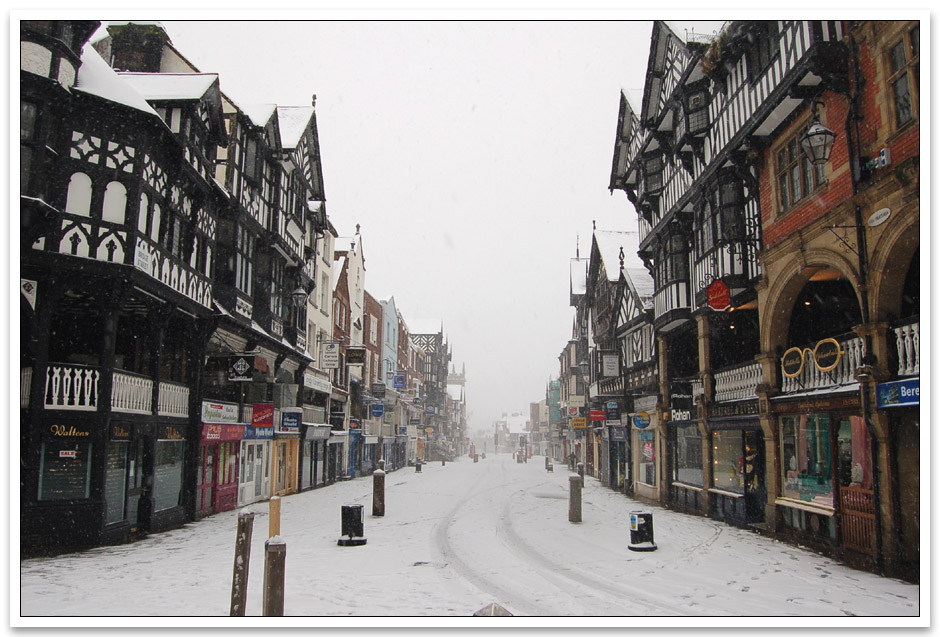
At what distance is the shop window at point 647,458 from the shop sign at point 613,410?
4.55 ft

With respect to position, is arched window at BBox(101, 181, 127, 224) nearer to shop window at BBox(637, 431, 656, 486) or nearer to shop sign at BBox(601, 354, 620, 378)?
shop window at BBox(637, 431, 656, 486)

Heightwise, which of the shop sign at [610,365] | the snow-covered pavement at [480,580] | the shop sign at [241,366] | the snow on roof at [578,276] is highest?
the snow on roof at [578,276]

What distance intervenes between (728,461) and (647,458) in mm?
7091

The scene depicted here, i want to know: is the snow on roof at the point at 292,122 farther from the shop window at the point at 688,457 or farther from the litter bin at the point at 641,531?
the litter bin at the point at 641,531

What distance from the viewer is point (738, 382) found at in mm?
16141

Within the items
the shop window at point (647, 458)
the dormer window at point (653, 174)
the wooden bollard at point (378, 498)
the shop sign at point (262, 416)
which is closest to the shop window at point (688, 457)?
the shop window at point (647, 458)

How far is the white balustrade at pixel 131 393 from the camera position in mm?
13242

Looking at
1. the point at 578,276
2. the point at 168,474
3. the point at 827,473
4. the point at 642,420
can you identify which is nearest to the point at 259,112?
the point at 168,474

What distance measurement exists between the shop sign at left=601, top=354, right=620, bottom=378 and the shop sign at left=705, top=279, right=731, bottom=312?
1219 cm

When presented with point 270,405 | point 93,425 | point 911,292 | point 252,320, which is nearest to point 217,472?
point 270,405

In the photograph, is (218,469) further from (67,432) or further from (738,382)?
(738,382)

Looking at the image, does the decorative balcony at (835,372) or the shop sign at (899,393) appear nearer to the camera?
the shop sign at (899,393)

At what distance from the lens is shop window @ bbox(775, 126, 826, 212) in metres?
12.7

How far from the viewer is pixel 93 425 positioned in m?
12.6
